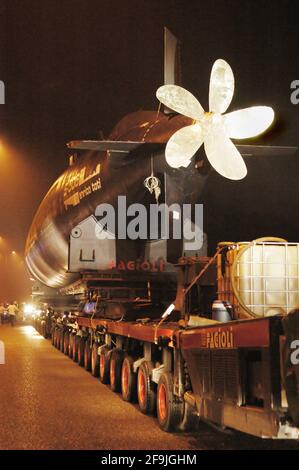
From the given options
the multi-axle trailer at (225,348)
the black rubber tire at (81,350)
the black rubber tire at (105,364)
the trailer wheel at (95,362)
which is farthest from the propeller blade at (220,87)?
the black rubber tire at (81,350)

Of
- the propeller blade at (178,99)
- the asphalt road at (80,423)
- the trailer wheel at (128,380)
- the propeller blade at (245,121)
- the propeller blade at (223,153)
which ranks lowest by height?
the asphalt road at (80,423)

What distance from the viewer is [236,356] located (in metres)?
5.46

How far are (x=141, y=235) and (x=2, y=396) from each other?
3607 mm

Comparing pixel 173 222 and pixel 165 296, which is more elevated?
pixel 173 222

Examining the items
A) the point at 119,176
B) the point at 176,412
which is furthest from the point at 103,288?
the point at 176,412

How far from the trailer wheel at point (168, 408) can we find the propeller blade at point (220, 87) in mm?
3420

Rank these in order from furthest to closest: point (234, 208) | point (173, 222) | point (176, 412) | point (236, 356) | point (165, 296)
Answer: point (165, 296) → point (173, 222) → point (234, 208) → point (176, 412) → point (236, 356)

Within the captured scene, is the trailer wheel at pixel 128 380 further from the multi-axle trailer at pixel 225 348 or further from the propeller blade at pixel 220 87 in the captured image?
the propeller blade at pixel 220 87

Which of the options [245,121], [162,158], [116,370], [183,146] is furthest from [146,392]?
[245,121]

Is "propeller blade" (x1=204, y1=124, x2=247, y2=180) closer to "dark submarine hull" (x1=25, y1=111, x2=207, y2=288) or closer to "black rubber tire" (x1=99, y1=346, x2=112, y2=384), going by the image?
"dark submarine hull" (x1=25, y1=111, x2=207, y2=288)

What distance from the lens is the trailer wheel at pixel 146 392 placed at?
8.59 metres

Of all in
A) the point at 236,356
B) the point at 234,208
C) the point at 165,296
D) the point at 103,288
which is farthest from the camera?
the point at 103,288

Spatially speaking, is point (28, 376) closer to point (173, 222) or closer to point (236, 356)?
point (173, 222)

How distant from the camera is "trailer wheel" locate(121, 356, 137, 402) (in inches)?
385
